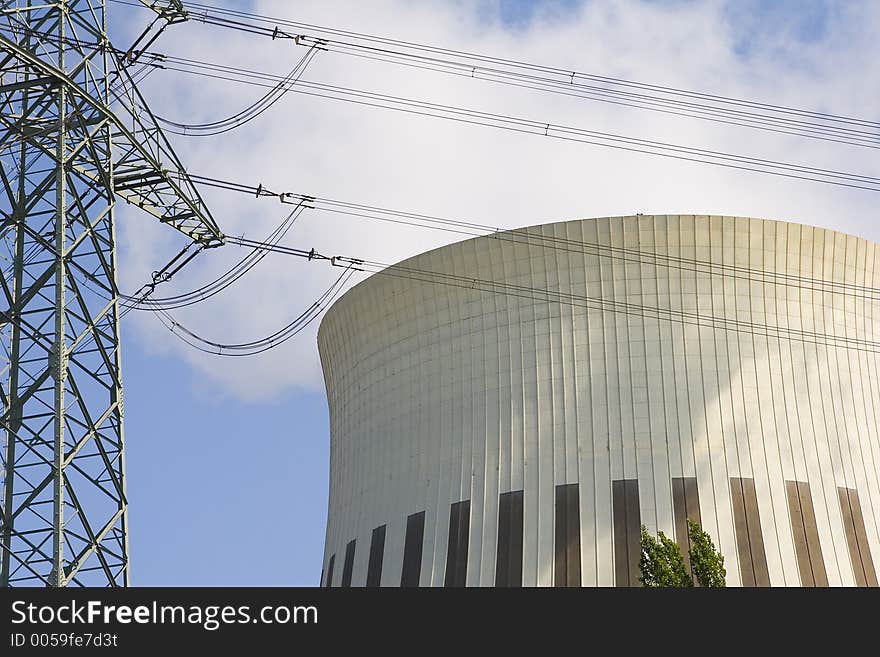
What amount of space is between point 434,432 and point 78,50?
12.8 m

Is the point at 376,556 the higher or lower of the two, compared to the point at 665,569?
higher

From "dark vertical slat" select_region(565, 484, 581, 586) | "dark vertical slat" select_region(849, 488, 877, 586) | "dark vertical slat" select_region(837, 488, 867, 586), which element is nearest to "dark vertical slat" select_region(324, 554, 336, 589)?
"dark vertical slat" select_region(565, 484, 581, 586)

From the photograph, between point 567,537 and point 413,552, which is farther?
point 413,552

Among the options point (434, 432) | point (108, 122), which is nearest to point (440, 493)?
point (434, 432)

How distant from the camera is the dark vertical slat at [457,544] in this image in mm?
28375

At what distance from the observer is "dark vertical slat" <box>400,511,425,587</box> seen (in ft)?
94.8

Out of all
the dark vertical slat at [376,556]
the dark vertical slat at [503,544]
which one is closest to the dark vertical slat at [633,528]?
the dark vertical slat at [503,544]

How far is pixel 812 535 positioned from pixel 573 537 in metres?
5.19

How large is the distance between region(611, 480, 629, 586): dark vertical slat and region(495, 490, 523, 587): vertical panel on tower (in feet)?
6.85

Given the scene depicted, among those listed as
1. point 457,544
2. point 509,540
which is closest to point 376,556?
point 457,544

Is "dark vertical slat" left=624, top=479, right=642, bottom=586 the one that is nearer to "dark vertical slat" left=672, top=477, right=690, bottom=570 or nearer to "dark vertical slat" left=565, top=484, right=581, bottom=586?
"dark vertical slat" left=672, top=477, right=690, bottom=570

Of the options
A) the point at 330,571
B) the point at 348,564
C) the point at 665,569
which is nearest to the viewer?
the point at 665,569

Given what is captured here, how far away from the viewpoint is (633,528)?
90.2 ft

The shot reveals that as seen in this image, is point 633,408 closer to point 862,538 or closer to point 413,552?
point 862,538
